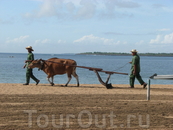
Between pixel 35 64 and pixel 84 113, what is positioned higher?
pixel 35 64

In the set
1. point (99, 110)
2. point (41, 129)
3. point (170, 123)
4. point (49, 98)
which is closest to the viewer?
point (41, 129)

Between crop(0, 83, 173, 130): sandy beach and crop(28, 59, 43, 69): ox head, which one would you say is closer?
crop(0, 83, 173, 130): sandy beach

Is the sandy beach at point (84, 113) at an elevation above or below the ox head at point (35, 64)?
below

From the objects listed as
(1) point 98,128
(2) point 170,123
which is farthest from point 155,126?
(1) point 98,128

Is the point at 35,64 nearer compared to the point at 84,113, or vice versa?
the point at 84,113

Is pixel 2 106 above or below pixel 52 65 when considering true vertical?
below

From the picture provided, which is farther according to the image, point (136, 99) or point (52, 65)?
point (52, 65)

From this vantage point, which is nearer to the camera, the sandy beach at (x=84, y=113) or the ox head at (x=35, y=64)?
the sandy beach at (x=84, y=113)

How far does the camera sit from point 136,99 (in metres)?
12.5

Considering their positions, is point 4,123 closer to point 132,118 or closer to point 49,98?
point 132,118

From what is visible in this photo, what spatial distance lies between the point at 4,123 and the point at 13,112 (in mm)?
1301

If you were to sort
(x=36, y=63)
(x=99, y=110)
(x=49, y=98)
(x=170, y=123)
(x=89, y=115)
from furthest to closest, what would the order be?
(x=36, y=63)
(x=49, y=98)
(x=99, y=110)
(x=89, y=115)
(x=170, y=123)

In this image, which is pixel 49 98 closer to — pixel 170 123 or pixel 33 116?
pixel 33 116

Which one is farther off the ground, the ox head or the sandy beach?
the ox head
